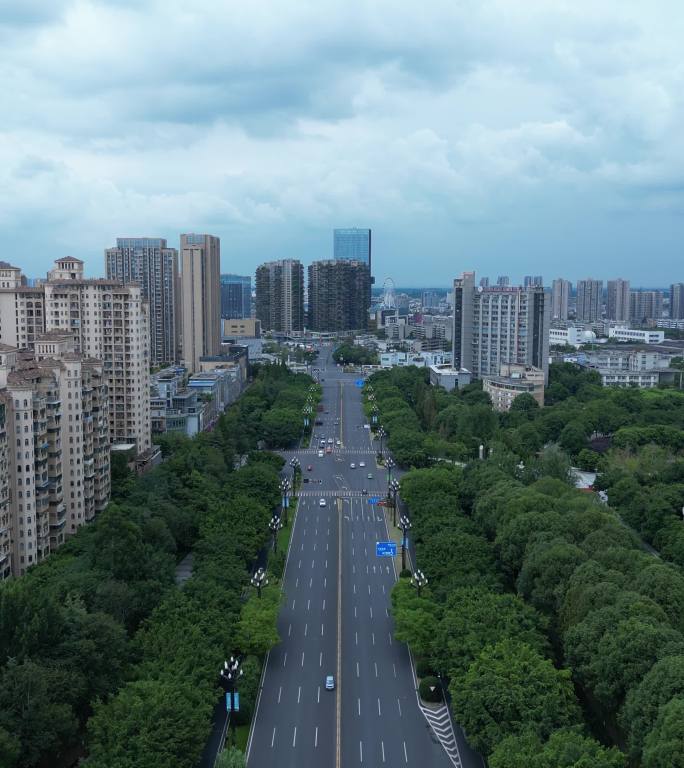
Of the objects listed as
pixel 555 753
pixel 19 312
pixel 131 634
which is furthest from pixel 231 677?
pixel 19 312

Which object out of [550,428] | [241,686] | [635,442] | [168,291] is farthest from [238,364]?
[241,686]

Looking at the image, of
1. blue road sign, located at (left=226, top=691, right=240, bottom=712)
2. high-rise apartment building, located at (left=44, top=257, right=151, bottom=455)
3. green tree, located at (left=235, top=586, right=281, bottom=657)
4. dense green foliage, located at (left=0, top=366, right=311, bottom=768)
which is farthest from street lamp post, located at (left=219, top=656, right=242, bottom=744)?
high-rise apartment building, located at (left=44, top=257, right=151, bottom=455)

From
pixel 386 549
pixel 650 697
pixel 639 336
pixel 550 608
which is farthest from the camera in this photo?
pixel 639 336

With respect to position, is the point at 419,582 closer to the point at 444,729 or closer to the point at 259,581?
the point at 259,581

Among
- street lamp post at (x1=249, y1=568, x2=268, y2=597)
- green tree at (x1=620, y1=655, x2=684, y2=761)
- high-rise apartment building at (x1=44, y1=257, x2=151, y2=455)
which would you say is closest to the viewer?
green tree at (x1=620, y1=655, x2=684, y2=761)

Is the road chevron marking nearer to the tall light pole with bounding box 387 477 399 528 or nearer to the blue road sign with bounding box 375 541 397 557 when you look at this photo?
the blue road sign with bounding box 375 541 397 557

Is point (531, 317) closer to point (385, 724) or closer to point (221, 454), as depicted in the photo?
point (221, 454)

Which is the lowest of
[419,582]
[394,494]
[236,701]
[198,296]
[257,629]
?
[394,494]

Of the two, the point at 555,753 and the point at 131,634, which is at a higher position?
the point at 555,753
